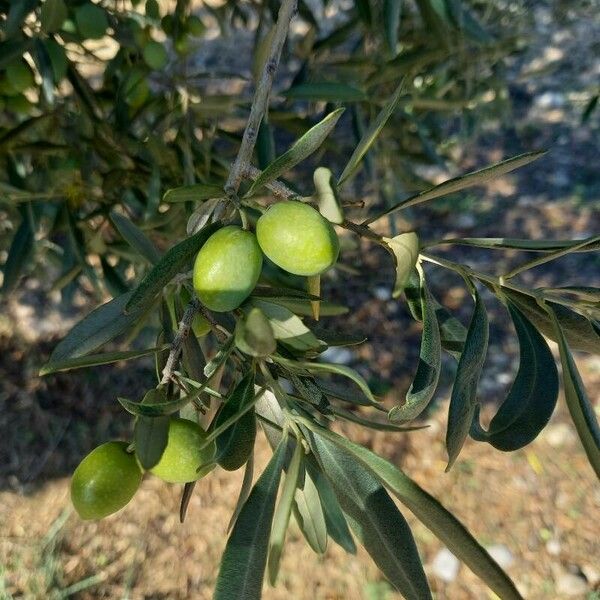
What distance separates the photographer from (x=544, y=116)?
3527 millimetres

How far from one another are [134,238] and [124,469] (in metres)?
0.34

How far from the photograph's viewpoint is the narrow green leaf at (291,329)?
63 cm

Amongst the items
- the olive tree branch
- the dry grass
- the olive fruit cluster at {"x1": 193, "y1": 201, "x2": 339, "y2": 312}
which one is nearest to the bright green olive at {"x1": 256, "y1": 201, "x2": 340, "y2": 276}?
the olive fruit cluster at {"x1": 193, "y1": 201, "x2": 339, "y2": 312}

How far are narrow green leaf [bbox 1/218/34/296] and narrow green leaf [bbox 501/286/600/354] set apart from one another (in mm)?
1000

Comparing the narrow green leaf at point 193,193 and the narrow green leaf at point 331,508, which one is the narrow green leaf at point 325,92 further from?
the narrow green leaf at point 331,508

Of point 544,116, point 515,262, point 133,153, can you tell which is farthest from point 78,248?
point 544,116

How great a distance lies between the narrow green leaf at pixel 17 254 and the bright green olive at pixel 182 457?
0.84m

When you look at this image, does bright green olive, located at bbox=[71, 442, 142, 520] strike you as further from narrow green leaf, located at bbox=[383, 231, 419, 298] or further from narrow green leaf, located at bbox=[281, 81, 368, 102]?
narrow green leaf, located at bbox=[281, 81, 368, 102]

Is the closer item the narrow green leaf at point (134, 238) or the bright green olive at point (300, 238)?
the bright green olive at point (300, 238)

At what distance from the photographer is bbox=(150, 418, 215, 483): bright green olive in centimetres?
67

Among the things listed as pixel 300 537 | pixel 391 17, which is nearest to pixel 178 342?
pixel 391 17

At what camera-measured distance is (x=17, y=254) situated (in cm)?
142

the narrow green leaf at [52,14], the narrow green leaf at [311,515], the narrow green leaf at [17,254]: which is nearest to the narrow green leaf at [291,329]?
the narrow green leaf at [311,515]

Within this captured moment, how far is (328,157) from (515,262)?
3.06 ft
